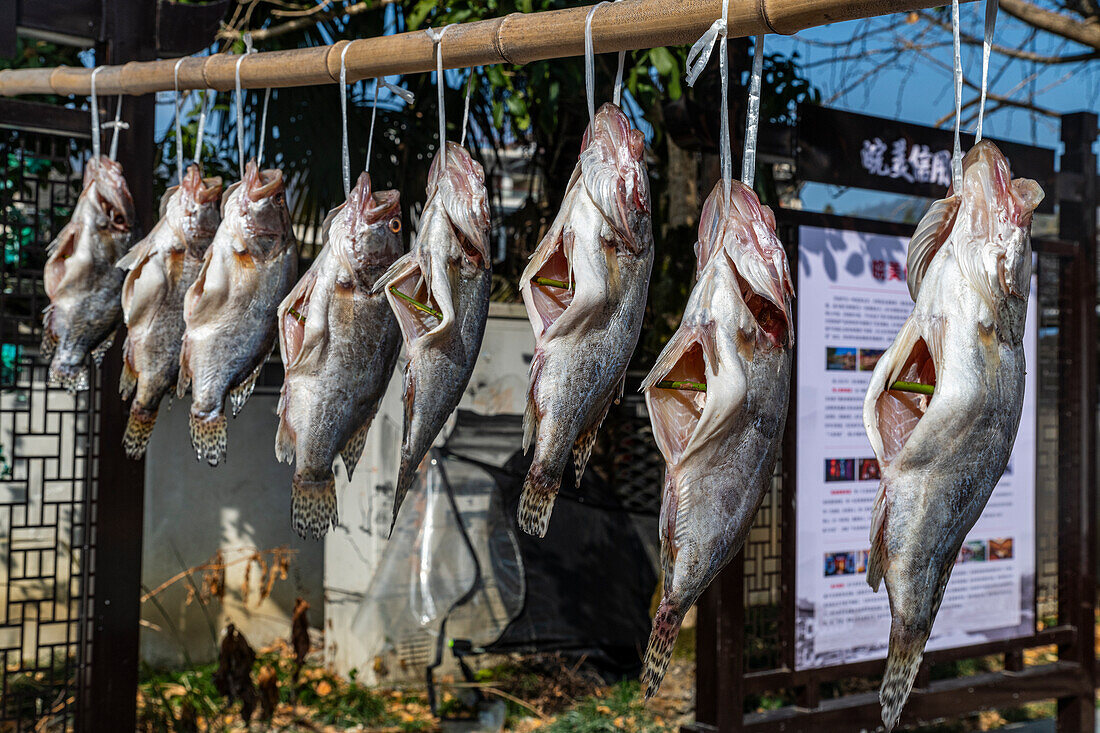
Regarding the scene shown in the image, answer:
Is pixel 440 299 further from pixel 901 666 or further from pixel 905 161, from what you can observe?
pixel 905 161

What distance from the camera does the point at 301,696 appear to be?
6203 mm

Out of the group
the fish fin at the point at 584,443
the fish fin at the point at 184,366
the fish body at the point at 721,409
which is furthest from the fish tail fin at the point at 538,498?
the fish fin at the point at 184,366

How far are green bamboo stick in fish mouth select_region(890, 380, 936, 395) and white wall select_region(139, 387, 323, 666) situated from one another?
596cm

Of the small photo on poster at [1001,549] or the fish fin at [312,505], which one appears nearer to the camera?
the fish fin at [312,505]

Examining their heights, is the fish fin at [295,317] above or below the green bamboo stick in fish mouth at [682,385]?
above

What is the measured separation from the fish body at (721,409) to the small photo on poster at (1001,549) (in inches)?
150

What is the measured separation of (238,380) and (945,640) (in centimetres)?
379

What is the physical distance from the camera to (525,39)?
196 cm

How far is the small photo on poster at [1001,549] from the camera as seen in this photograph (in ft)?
16.0

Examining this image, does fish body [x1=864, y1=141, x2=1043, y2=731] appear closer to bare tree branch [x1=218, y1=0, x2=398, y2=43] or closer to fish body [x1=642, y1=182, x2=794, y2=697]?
fish body [x1=642, y1=182, x2=794, y2=697]

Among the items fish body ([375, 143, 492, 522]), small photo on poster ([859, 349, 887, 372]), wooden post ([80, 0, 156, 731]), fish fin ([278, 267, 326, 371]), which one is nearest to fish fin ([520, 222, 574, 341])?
fish body ([375, 143, 492, 522])

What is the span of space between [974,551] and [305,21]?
5.01 m

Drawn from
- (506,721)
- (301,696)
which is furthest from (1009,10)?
(301,696)

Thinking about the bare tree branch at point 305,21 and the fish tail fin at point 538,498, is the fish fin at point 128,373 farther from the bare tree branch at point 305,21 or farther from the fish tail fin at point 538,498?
the bare tree branch at point 305,21
